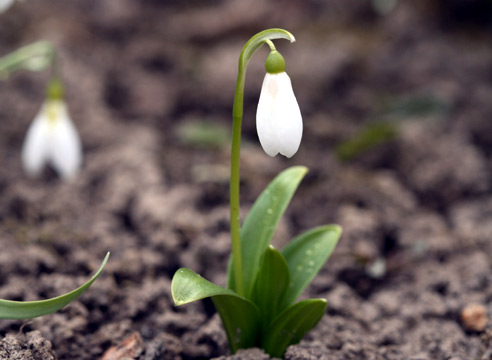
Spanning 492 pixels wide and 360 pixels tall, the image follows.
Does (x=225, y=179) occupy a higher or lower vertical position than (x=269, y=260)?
higher

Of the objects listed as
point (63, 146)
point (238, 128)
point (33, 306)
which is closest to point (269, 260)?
point (238, 128)

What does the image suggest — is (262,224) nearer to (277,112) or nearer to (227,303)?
(227,303)

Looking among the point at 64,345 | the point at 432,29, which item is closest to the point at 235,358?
the point at 64,345

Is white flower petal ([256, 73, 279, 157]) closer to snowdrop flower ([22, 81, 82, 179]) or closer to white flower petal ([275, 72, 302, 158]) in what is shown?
white flower petal ([275, 72, 302, 158])

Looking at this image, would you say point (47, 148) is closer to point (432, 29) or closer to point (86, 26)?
point (86, 26)

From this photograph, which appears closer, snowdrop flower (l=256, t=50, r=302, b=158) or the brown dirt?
snowdrop flower (l=256, t=50, r=302, b=158)

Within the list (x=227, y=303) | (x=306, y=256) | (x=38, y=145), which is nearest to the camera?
(x=227, y=303)

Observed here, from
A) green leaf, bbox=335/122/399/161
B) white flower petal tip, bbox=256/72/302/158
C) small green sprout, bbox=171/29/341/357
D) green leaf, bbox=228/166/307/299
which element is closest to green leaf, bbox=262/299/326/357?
small green sprout, bbox=171/29/341/357
